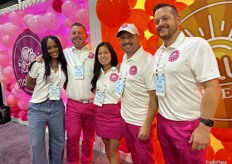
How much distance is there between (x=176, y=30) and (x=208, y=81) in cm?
38

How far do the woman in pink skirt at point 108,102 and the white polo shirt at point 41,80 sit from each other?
37cm

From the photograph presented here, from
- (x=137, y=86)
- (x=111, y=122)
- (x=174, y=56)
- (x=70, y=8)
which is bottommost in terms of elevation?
(x=111, y=122)

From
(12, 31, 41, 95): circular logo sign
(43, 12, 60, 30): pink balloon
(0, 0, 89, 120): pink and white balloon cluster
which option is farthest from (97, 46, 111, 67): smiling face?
(12, 31, 41, 95): circular logo sign

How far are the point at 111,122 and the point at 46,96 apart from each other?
645 mm

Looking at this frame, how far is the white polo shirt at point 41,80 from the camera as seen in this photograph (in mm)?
2137

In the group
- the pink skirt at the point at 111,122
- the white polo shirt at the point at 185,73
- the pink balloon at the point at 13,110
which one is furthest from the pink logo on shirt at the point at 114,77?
the pink balloon at the point at 13,110

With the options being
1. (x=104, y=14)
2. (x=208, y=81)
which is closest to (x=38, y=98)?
(x=104, y=14)

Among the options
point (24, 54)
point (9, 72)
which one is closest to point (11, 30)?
point (24, 54)

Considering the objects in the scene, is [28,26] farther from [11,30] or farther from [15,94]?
[15,94]

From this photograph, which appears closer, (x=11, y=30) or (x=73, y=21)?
(x=73, y=21)

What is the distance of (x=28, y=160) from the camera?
2.83 metres

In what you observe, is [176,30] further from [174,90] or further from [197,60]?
[174,90]

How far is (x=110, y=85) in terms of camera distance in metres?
2.07

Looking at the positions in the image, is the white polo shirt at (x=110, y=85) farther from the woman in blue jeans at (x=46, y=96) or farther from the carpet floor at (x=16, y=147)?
the carpet floor at (x=16, y=147)
